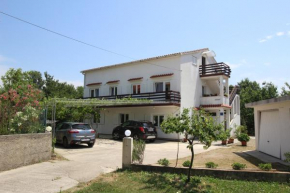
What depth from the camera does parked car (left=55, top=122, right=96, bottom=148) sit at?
13852 millimetres

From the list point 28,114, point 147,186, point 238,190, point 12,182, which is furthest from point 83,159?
point 238,190

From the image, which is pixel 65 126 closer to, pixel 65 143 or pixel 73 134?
pixel 65 143

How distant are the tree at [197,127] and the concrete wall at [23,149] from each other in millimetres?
5360

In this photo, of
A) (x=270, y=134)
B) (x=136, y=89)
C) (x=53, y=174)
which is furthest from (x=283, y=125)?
(x=136, y=89)

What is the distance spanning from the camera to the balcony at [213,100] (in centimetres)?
2200

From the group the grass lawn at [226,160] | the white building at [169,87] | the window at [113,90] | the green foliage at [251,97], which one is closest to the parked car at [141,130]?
the white building at [169,87]

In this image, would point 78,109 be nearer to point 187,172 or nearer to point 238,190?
point 187,172

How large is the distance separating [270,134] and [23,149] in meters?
10.8

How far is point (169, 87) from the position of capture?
22422 mm

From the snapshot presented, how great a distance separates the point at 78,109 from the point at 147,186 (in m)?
15.0

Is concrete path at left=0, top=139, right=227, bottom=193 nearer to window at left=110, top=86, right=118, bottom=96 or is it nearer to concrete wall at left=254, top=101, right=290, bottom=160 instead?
concrete wall at left=254, top=101, right=290, bottom=160

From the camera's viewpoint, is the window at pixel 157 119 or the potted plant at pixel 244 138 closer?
the potted plant at pixel 244 138

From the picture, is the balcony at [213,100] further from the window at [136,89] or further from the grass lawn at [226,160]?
the grass lawn at [226,160]

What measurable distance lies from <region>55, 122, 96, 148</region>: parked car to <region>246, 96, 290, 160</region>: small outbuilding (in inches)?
371
